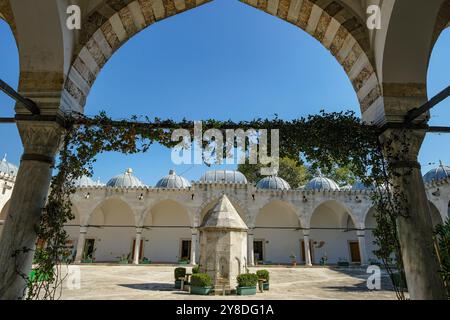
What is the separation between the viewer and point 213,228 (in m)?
10.4

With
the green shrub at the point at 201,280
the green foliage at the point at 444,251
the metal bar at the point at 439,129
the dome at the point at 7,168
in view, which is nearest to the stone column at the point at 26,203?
the green foliage at the point at 444,251

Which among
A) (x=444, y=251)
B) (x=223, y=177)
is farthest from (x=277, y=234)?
(x=444, y=251)

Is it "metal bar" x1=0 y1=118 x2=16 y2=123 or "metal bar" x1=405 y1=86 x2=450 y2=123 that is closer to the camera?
"metal bar" x1=405 y1=86 x2=450 y2=123

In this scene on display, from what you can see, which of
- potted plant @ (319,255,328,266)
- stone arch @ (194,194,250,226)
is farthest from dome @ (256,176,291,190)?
potted plant @ (319,255,328,266)

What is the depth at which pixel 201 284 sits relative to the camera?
934cm

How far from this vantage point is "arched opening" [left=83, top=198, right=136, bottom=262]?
69.0 ft

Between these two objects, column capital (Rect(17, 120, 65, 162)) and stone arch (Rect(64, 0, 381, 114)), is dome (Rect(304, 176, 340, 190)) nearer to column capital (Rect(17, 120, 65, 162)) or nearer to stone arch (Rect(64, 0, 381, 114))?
stone arch (Rect(64, 0, 381, 114))

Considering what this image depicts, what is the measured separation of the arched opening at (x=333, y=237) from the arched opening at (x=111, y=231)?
1366 centimetres

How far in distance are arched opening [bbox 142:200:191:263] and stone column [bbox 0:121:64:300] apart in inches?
694

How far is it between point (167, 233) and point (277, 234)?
8293mm

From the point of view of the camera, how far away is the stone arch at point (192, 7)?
13.1 feet

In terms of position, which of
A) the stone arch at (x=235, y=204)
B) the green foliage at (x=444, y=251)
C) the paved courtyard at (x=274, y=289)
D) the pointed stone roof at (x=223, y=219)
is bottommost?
the paved courtyard at (x=274, y=289)

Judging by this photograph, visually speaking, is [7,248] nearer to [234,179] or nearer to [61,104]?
[61,104]

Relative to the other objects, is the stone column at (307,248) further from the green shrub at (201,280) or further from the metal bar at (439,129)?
the metal bar at (439,129)
